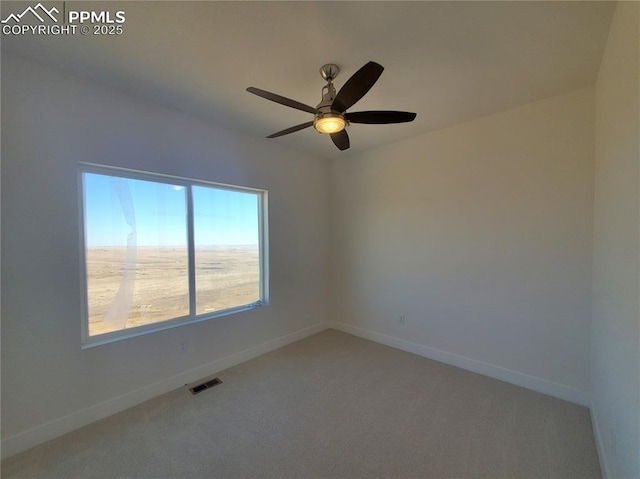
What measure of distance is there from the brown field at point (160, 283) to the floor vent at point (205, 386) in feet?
2.30

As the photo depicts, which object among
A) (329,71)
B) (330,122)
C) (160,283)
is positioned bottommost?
(160,283)

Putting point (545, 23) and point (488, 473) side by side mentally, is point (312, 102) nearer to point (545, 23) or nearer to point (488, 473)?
point (545, 23)

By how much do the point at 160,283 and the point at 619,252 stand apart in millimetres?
3365

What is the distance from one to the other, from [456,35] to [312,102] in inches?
46.1

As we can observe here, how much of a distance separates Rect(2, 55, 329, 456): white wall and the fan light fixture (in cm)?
145

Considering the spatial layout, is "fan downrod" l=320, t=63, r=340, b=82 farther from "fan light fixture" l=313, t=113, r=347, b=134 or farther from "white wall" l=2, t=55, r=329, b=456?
"white wall" l=2, t=55, r=329, b=456

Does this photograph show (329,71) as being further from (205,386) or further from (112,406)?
(112,406)

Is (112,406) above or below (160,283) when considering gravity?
below

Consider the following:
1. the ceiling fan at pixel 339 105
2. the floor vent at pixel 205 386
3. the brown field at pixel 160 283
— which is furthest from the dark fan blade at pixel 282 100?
the floor vent at pixel 205 386

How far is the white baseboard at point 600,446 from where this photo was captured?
1.48 m

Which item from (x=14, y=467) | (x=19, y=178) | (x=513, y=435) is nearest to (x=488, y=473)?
(x=513, y=435)

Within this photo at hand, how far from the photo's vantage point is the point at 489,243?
2.63m

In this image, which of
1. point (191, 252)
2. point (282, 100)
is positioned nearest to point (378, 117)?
point (282, 100)

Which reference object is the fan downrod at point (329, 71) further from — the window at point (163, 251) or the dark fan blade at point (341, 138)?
the window at point (163, 251)
